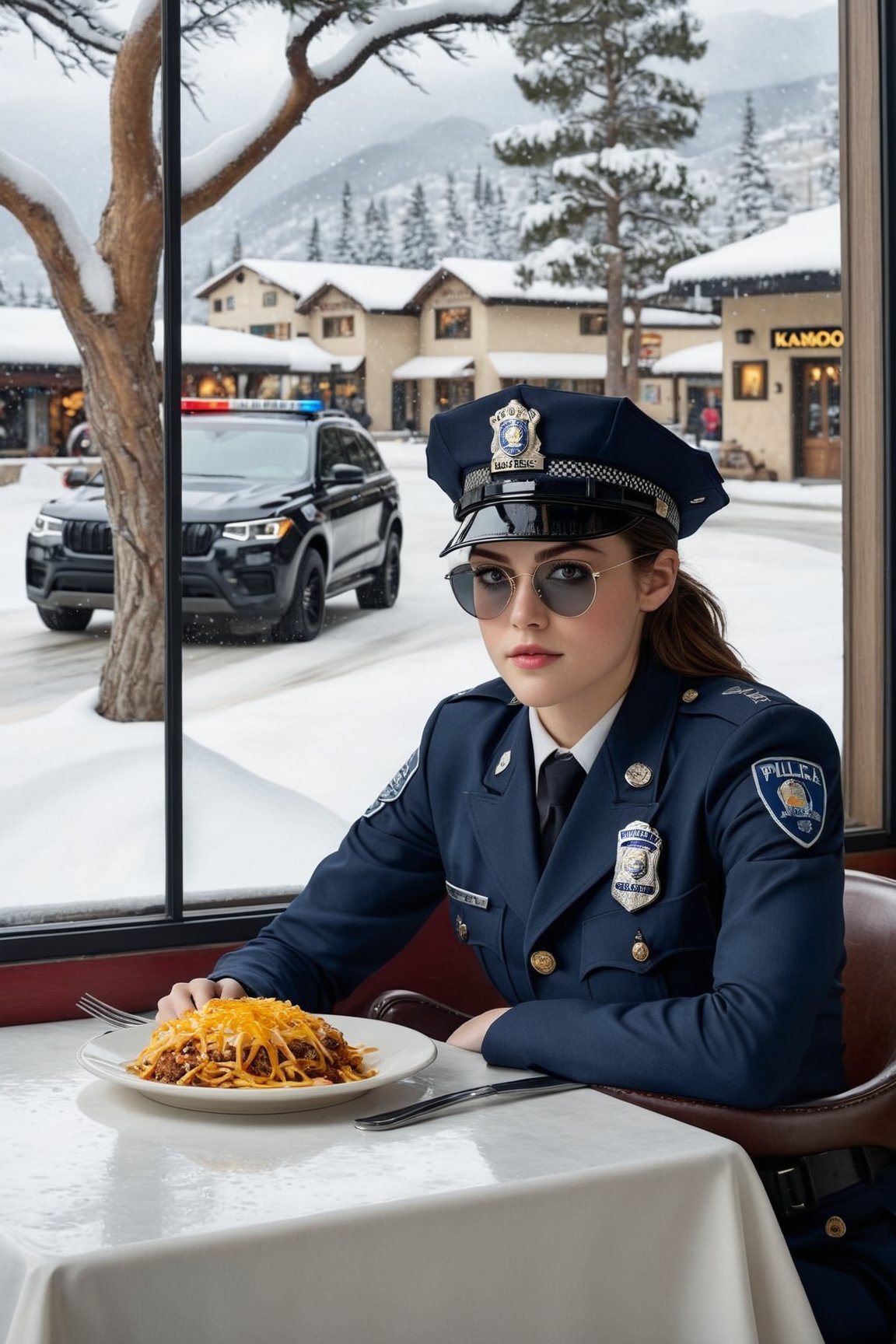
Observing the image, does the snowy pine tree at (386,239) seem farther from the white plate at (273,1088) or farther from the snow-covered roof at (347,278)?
the white plate at (273,1088)

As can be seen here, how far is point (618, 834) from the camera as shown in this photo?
1945mm

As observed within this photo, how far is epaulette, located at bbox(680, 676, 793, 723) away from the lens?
1.94 m

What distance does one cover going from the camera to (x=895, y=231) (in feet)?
11.1

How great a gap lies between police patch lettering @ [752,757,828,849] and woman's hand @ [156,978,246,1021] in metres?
0.66

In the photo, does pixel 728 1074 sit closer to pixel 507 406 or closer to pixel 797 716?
pixel 797 716

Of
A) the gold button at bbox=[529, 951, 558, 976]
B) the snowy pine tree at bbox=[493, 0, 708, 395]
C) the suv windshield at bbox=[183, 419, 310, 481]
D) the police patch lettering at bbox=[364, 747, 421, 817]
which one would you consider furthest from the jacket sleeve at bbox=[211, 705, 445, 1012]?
the snowy pine tree at bbox=[493, 0, 708, 395]

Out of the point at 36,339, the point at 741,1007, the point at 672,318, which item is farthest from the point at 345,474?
the point at 741,1007

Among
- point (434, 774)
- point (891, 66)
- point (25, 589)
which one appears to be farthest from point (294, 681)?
point (891, 66)

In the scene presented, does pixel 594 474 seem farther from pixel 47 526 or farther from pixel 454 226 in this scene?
pixel 454 226

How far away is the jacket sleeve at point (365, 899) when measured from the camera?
2170mm

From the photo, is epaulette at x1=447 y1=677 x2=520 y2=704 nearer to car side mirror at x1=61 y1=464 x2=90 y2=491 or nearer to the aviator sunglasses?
the aviator sunglasses

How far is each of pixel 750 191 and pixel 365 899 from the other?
1957 millimetres

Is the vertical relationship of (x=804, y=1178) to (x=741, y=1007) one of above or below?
below

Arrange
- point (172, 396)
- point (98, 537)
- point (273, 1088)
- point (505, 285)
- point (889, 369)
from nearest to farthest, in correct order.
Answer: point (273, 1088), point (172, 396), point (98, 537), point (505, 285), point (889, 369)
